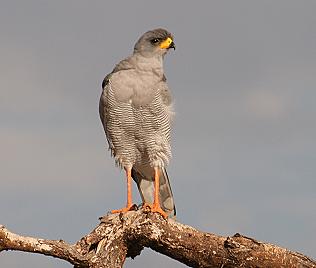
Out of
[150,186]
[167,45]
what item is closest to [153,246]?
[150,186]

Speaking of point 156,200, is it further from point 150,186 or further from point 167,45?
point 167,45

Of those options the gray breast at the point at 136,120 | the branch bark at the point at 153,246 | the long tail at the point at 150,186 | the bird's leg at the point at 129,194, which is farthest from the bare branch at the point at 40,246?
the long tail at the point at 150,186

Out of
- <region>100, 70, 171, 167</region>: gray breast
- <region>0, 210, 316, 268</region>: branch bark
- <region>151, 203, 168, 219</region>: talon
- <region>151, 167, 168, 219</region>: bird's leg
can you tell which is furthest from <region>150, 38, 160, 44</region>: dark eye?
<region>0, 210, 316, 268</region>: branch bark

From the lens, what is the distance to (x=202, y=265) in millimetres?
10250

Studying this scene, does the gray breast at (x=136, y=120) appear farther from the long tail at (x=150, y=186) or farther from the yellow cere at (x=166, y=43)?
the yellow cere at (x=166, y=43)

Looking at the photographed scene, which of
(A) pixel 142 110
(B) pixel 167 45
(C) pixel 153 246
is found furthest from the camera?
(B) pixel 167 45

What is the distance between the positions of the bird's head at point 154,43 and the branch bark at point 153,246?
3.00 metres

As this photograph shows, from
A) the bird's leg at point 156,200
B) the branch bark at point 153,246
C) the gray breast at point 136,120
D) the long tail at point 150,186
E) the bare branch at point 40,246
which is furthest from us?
the long tail at point 150,186

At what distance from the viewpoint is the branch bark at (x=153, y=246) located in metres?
9.88

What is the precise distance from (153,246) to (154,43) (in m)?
3.75

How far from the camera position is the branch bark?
389 inches

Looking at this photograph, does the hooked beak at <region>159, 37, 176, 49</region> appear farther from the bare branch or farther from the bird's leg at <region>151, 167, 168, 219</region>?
the bare branch

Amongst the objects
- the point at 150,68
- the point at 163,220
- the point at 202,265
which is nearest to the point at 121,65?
the point at 150,68

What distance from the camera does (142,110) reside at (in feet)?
40.6
